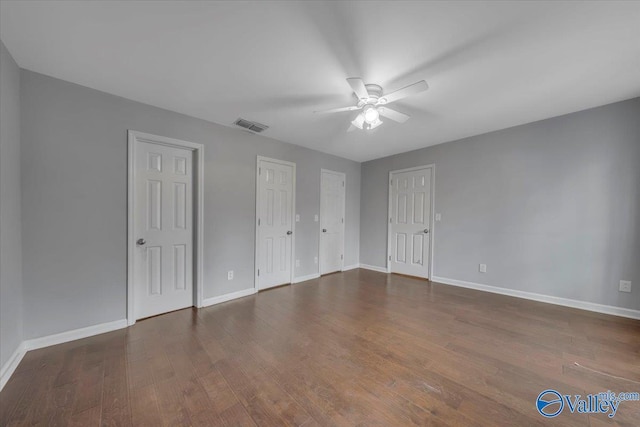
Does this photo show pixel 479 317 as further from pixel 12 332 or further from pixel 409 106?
pixel 12 332

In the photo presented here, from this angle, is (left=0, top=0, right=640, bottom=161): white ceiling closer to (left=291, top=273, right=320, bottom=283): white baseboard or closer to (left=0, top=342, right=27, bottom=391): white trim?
(left=0, top=342, right=27, bottom=391): white trim

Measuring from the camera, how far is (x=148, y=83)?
7.14 feet

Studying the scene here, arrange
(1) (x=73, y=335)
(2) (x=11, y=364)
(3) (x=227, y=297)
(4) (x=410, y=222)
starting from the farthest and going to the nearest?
(4) (x=410, y=222)
(3) (x=227, y=297)
(1) (x=73, y=335)
(2) (x=11, y=364)

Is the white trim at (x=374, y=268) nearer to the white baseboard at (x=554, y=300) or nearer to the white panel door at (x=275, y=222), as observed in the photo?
the white baseboard at (x=554, y=300)

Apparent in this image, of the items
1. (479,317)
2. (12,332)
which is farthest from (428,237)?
(12,332)

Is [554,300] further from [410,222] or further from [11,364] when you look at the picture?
[11,364]

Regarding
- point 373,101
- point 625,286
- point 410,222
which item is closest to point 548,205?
point 625,286

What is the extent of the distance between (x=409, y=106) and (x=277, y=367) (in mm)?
2906

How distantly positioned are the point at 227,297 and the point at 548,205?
4566mm

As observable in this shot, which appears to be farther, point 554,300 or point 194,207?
point 554,300

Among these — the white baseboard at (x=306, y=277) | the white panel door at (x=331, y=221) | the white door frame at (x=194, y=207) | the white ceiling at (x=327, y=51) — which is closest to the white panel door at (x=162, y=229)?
the white door frame at (x=194, y=207)

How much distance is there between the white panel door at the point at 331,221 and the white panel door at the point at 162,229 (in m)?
2.32

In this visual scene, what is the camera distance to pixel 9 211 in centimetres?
174

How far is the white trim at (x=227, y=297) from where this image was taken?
3.00m
